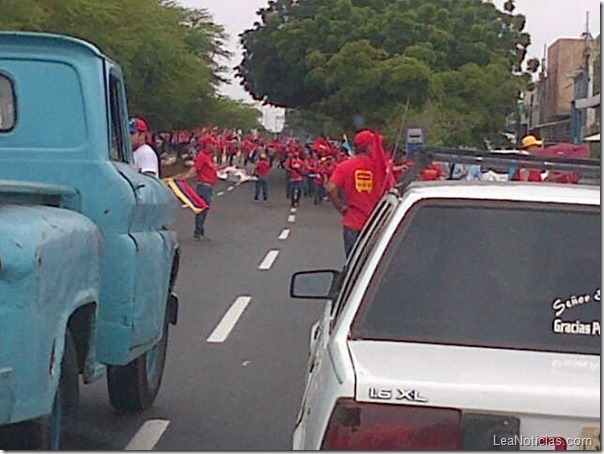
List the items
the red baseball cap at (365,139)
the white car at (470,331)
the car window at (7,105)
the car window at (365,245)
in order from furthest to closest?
the red baseball cap at (365,139) < the car window at (7,105) < the car window at (365,245) < the white car at (470,331)

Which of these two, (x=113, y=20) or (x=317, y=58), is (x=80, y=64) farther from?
(x=317, y=58)

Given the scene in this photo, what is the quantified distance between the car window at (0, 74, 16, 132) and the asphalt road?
1781 millimetres

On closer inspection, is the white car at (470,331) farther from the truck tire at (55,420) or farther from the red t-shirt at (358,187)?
the red t-shirt at (358,187)

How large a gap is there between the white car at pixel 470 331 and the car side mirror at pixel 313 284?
170 centimetres

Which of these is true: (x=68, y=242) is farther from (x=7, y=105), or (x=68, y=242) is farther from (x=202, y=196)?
(x=202, y=196)

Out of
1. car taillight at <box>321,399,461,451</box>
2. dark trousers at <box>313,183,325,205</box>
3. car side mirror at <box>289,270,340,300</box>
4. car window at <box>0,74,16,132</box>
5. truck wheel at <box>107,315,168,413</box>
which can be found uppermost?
car window at <box>0,74,16,132</box>

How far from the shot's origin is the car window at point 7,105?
7.14 meters

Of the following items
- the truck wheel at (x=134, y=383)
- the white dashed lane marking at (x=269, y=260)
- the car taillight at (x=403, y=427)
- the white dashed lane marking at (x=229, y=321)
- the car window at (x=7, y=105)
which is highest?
the car window at (x=7, y=105)

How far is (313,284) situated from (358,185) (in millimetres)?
5457

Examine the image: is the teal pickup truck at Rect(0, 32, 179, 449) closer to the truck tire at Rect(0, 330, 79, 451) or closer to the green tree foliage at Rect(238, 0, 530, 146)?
the truck tire at Rect(0, 330, 79, 451)

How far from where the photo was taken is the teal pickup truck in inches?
188

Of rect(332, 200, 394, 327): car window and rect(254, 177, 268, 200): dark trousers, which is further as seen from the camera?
rect(254, 177, 268, 200): dark trousers

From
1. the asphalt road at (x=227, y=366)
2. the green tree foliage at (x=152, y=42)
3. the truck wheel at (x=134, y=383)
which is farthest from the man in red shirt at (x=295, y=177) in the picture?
the truck wheel at (x=134, y=383)

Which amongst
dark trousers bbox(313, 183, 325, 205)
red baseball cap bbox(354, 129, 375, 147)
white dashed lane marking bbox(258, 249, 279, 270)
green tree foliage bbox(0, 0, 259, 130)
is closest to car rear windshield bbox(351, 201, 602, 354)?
red baseball cap bbox(354, 129, 375, 147)
